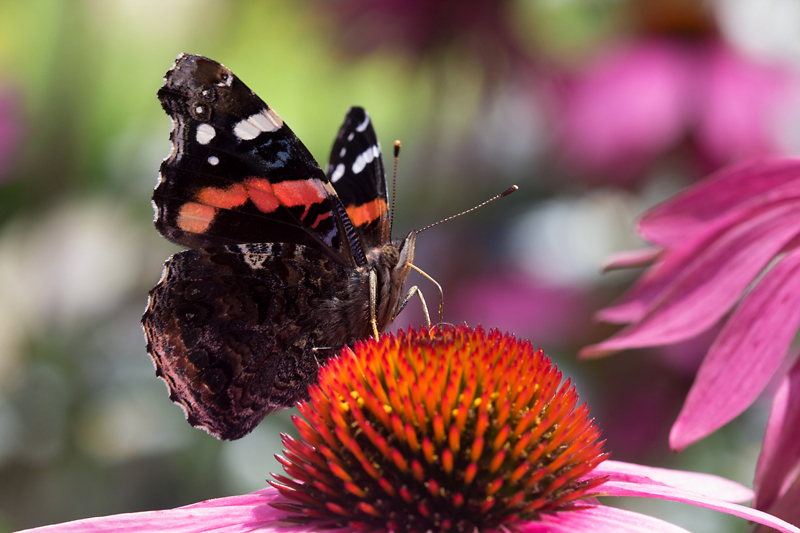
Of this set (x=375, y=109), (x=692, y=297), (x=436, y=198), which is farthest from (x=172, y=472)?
(x=375, y=109)

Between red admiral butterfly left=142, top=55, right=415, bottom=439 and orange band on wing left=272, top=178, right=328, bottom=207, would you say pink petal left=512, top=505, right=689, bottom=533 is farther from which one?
orange band on wing left=272, top=178, right=328, bottom=207

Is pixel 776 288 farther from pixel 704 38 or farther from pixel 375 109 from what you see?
pixel 375 109

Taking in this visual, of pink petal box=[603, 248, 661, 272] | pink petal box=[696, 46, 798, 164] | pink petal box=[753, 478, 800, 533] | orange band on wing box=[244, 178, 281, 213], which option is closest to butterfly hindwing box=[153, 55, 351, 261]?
orange band on wing box=[244, 178, 281, 213]

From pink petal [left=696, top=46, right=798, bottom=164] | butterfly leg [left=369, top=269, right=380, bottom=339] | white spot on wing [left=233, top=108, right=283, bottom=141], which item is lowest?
butterfly leg [left=369, top=269, right=380, bottom=339]

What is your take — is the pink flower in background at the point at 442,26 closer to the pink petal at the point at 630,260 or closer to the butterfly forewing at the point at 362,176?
the butterfly forewing at the point at 362,176

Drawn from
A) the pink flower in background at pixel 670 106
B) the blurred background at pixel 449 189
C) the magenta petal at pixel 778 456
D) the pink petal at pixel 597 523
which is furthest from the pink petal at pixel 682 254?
the pink flower in background at pixel 670 106

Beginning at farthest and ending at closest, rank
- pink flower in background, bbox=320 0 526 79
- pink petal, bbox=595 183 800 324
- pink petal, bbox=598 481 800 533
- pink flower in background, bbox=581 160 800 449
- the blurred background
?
pink flower in background, bbox=320 0 526 79 < the blurred background < pink petal, bbox=595 183 800 324 < pink flower in background, bbox=581 160 800 449 < pink petal, bbox=598 481 800 533

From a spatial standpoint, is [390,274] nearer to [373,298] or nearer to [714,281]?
[373,298]

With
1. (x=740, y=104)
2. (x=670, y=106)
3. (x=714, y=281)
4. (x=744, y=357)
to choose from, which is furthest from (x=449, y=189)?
(x=744, y=357)
